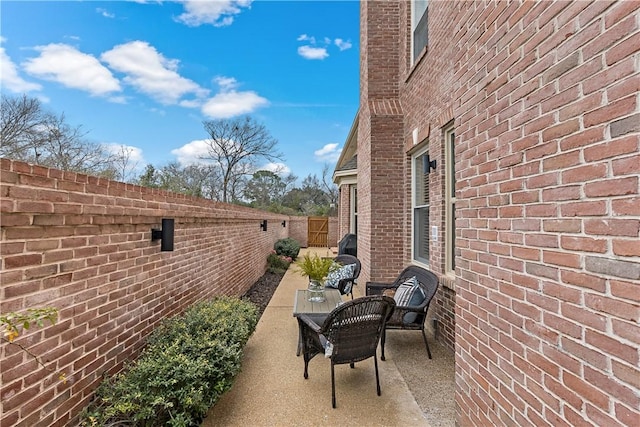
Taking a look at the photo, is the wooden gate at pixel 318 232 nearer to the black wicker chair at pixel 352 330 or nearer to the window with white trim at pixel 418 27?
the window with white trim at pixel 418 27

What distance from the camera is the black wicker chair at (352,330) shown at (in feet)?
9.63

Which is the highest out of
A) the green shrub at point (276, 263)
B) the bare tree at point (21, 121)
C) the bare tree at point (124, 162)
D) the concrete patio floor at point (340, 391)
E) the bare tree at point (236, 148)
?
the bare tree at point (236, 148)

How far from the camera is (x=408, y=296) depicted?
4160mm

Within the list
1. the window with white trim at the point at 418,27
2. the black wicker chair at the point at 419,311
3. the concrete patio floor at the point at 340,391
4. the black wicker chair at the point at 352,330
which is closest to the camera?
the concrete patio floor at the point at 340,391

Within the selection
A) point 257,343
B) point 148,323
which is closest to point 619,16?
point 148,323

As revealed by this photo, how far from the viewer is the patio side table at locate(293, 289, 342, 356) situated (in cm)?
396

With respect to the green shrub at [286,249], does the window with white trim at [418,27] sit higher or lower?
higher

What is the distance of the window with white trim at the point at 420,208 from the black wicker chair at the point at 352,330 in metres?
2.43

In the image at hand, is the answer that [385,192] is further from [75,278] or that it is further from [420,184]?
[75,278]

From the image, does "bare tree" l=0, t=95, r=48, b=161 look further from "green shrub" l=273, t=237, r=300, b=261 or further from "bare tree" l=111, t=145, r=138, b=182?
"green shrub" l=273, t=237, r=300, b=261

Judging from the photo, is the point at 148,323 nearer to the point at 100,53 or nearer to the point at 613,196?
the point at 613,196

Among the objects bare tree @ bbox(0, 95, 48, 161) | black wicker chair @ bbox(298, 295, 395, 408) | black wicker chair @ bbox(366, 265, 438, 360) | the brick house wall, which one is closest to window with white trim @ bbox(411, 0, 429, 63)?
the brick house wall

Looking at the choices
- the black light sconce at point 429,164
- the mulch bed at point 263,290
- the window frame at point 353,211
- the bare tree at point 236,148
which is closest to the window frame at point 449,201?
the black light sconce at point 429,164

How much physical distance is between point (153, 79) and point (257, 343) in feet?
56.5
